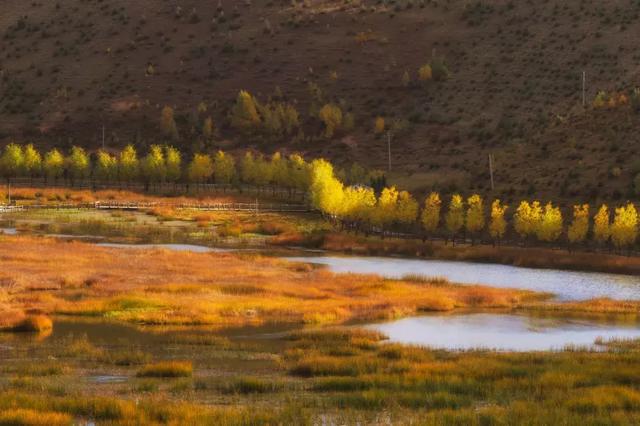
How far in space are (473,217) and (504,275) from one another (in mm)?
18589

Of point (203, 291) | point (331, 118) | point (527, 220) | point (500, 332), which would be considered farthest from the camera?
point (331, 118)

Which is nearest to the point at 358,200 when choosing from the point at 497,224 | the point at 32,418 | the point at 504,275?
the point at 497,224

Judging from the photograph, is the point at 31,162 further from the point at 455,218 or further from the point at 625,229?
the point at 625,229

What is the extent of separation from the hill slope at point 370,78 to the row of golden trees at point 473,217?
55.2 ft

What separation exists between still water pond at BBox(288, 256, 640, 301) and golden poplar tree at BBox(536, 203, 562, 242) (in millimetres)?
6781

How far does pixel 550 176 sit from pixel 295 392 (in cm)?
7833

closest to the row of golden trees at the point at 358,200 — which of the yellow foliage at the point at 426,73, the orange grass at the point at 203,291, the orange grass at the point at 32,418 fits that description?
the orange grass at the point at 203,291

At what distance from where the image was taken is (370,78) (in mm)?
178500

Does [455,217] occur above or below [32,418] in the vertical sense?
above

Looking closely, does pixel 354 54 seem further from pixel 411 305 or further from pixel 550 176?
pixel 411 305

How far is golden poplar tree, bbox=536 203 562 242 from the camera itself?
8288 centimetres

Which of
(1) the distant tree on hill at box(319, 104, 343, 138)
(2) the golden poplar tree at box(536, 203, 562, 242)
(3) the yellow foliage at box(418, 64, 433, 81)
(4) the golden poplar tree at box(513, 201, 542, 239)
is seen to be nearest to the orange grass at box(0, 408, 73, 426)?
(2) the golden poplar tree at box(536, 203, 562, 242)

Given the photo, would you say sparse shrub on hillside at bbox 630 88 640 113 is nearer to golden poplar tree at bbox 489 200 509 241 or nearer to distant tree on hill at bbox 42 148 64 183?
golden poplar tree at bbox 489 200 509 241

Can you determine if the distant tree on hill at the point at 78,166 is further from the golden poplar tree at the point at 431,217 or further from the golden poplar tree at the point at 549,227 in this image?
the golden poplar tree at the point at 549,227
